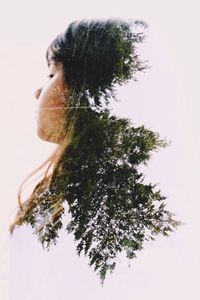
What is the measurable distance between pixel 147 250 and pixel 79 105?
511mm

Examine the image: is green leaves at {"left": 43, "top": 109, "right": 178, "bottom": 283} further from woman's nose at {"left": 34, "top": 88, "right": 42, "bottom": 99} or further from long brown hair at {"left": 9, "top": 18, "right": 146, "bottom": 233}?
woman's nose at {"left": 34, "top": 88, "right": 42, "bottom": 99}

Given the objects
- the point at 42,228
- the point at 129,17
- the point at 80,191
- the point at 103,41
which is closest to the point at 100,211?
the point at 80,191

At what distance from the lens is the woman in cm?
127

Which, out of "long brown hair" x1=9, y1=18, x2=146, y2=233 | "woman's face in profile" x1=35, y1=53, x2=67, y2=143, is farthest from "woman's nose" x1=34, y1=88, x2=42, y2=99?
"long brown hair" x1=9, y1=18, x2=146, y2=233

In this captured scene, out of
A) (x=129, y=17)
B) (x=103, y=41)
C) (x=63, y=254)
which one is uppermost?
(x=129, y=17)

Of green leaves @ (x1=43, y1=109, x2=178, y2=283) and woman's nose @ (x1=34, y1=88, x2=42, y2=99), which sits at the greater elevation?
woman's nose @ (x1=34, y1=88, x2=42, y2=99)

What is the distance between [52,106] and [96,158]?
23cm

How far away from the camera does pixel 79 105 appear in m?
1.34

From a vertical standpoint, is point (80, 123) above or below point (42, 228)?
above

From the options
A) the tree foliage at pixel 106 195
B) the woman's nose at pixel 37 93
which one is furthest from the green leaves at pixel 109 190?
the woman's nose at pixel 37 93

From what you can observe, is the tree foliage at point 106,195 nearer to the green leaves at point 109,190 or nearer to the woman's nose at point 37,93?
the green leaves at point 109,190

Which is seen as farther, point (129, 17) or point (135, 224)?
point (129, 17)

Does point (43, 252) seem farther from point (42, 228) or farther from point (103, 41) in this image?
point (103, 41)

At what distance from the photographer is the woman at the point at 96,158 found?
127cm
